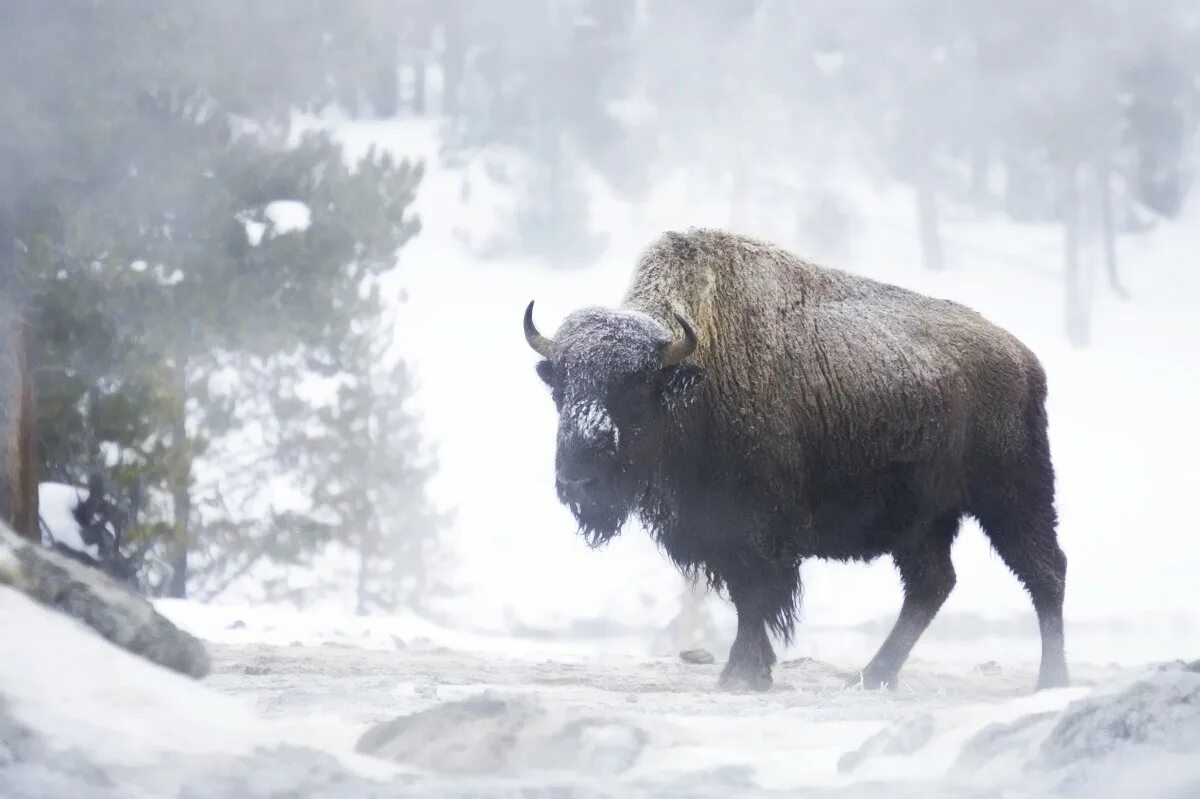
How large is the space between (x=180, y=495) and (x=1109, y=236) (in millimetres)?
23996

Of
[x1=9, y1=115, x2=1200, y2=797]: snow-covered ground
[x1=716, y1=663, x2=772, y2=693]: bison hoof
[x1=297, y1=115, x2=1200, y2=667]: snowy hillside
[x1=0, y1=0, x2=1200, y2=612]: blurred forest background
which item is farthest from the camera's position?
[x1=297, y1=115, x2=1200, y2=667]: snowy hillside

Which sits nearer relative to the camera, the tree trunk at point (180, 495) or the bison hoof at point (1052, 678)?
the bison hoof at point (1052, 678)

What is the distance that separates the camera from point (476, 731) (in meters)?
2.94

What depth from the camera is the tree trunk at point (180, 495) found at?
1031 centimetres

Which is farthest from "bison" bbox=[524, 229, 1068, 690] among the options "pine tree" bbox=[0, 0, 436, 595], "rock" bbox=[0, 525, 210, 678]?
"pine tree" bbox=[0, 0, 436, 595]

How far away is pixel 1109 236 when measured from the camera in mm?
30031

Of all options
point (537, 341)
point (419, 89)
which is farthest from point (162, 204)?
point (419, 89)

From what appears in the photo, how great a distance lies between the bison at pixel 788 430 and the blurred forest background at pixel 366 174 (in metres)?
4.40

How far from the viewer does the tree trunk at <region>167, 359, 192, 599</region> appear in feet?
33.8

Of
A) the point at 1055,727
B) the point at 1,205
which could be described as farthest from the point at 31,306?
the point at 1055,727

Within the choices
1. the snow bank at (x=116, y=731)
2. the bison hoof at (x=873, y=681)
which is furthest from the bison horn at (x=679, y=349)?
the snow bank at (x=116, y=731)

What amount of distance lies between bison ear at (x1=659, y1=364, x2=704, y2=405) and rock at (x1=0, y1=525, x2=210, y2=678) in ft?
7.11

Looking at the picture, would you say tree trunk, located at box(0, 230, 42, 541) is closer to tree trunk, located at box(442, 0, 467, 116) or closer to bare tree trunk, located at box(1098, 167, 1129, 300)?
tree trunk, located at box(442, 0, 467, 116)

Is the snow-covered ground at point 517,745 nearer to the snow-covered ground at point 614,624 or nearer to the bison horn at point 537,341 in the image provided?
the snow-covered ground at point 614,624
